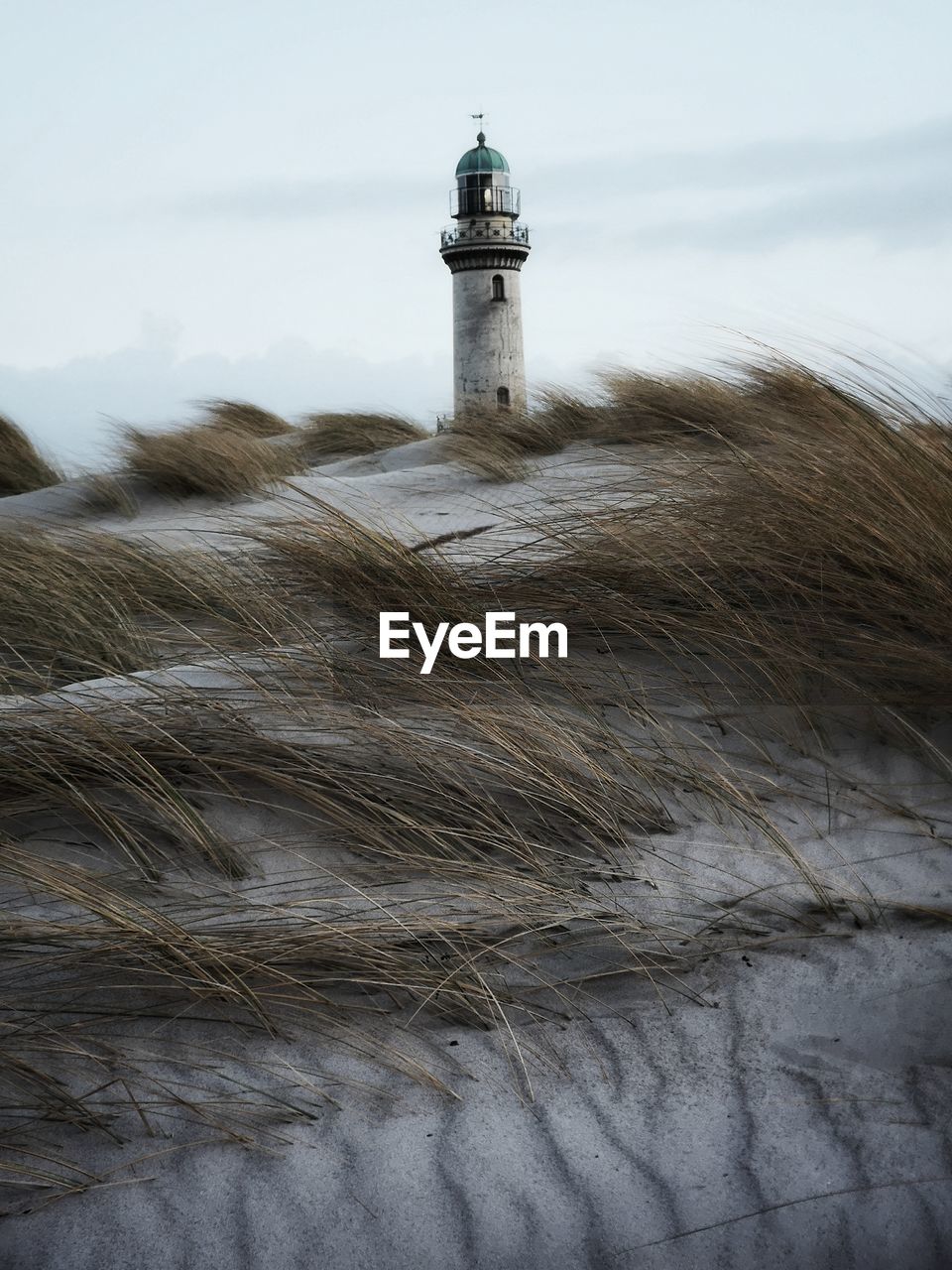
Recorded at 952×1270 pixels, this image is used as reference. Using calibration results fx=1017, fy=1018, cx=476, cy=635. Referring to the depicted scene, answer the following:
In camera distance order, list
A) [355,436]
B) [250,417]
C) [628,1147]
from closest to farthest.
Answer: [628,1147]
[355,436]
[250,417]

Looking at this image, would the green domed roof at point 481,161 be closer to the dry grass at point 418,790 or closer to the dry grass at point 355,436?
the dry grass at point 355,436

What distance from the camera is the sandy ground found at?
3.67ft

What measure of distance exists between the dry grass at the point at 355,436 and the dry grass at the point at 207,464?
1663 millimetres

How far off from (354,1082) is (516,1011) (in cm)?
24

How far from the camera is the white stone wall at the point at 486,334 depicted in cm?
1702

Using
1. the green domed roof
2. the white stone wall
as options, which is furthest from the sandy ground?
the green domed roof

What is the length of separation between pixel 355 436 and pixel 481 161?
12.1 m

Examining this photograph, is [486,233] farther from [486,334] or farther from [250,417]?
[250,417]

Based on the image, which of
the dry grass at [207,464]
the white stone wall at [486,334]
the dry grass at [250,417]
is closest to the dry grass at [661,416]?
the dry grass at [207,464]

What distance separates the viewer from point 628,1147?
47.8 inches

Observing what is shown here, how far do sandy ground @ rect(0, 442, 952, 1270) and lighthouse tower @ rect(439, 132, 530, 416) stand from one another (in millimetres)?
16054

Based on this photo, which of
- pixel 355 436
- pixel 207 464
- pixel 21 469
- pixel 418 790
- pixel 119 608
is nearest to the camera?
pixel 418 790

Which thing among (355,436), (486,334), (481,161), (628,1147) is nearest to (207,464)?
(355,436)

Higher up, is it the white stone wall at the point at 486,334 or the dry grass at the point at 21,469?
the white stone wall at the point at 486,334
